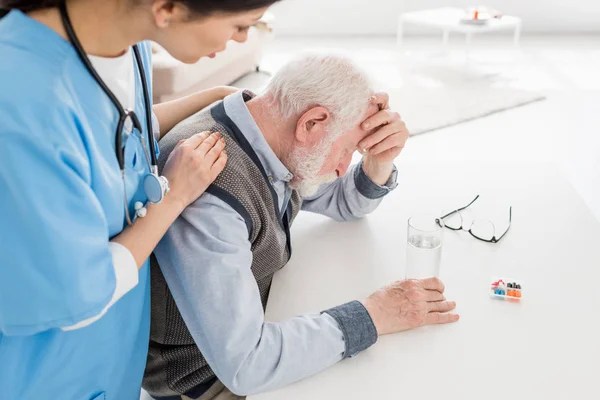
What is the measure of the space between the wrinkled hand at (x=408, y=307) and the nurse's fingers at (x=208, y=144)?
457mm

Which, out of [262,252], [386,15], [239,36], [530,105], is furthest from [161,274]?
[386,15]

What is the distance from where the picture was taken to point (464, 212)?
168cm

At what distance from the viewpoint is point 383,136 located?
1477 mm

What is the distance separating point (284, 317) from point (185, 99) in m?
0.62

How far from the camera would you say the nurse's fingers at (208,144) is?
120 cm

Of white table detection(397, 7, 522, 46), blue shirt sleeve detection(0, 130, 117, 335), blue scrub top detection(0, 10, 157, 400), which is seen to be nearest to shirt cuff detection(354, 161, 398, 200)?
blue scrub top detection(0, 10, 157, 400)

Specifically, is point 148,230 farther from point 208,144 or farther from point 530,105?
point 530,105

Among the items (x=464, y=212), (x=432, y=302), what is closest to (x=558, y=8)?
(x=464, y=212)

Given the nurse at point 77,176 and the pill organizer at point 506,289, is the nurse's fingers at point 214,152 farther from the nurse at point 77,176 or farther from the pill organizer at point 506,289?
the pill organizer at point 506,289

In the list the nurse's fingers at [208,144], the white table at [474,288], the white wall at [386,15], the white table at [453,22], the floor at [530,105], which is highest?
the nurse's fingers at [208,144]

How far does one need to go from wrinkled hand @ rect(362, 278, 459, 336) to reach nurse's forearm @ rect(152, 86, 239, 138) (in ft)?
2.11

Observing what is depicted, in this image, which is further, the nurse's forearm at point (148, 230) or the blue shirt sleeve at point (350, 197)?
the blue shirt sleeve at point (350, 197)

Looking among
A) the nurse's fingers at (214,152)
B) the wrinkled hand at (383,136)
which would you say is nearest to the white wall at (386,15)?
the wrinkled hand at (383,136)

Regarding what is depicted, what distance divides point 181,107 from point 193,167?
0.42 meters
